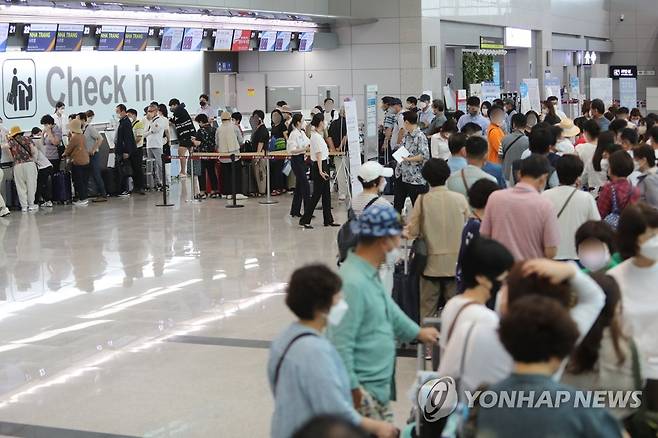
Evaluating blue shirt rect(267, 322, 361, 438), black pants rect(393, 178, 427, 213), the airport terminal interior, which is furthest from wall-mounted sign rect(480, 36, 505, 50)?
blue shirt rect(267, 322, 361, 438)

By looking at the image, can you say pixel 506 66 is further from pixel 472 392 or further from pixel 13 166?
pixel 472 392

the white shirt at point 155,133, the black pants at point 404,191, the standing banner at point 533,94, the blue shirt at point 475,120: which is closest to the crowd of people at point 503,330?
the black pants at point 404,191

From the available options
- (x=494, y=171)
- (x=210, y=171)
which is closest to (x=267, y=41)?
(x=210, y=171)

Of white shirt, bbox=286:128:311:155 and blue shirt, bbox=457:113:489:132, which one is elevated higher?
blue shirt, bbox=457:113:489:132

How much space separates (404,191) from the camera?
12523mm

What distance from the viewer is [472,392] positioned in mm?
3443

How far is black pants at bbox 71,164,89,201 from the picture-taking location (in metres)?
17.7

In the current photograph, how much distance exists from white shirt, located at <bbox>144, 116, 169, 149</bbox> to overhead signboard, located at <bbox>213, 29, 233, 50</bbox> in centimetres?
284

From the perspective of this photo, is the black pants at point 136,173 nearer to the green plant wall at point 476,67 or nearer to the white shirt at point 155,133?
the white shirt at point 155,133

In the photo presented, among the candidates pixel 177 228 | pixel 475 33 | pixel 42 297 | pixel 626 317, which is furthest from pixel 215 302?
pixel 475 33

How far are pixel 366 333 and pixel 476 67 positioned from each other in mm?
24260

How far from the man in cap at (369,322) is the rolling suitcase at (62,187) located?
14450 millimetres
